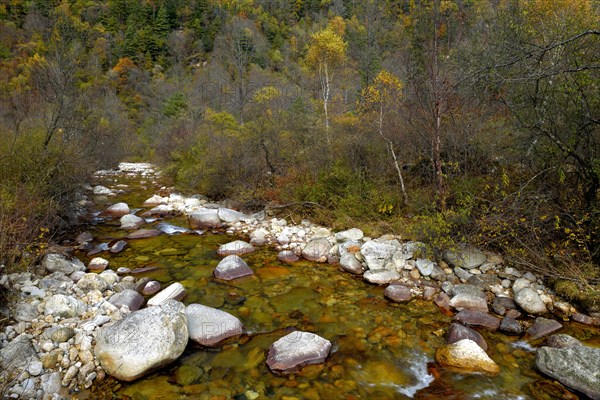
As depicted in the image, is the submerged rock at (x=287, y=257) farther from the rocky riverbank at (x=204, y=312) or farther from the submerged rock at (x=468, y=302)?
the submerged rock at (x=468, y=302)

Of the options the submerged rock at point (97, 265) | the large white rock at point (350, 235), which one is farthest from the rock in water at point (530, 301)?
the submerged rock at point (97, 265)

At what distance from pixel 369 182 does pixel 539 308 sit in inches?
185

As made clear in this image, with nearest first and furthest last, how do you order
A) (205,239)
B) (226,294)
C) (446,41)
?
(226,294)
(446,41)
(205,239)

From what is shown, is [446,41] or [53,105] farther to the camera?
[53,105]

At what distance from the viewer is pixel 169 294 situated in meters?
5.68

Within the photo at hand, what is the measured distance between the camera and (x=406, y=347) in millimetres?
4617

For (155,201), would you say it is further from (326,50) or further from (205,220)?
(326,50)

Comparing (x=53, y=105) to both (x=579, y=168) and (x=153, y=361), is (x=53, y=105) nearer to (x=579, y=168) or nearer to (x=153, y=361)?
(x=153, y=361)

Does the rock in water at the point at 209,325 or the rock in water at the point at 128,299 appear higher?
the rock in water at the point at 209,325

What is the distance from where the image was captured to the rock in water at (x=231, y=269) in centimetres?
665

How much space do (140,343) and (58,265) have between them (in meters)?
3.39

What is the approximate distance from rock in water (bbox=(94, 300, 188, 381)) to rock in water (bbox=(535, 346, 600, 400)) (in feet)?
14.0

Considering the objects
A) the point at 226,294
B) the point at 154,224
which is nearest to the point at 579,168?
the point at 226,294

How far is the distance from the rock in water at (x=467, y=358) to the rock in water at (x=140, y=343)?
3.18 m
